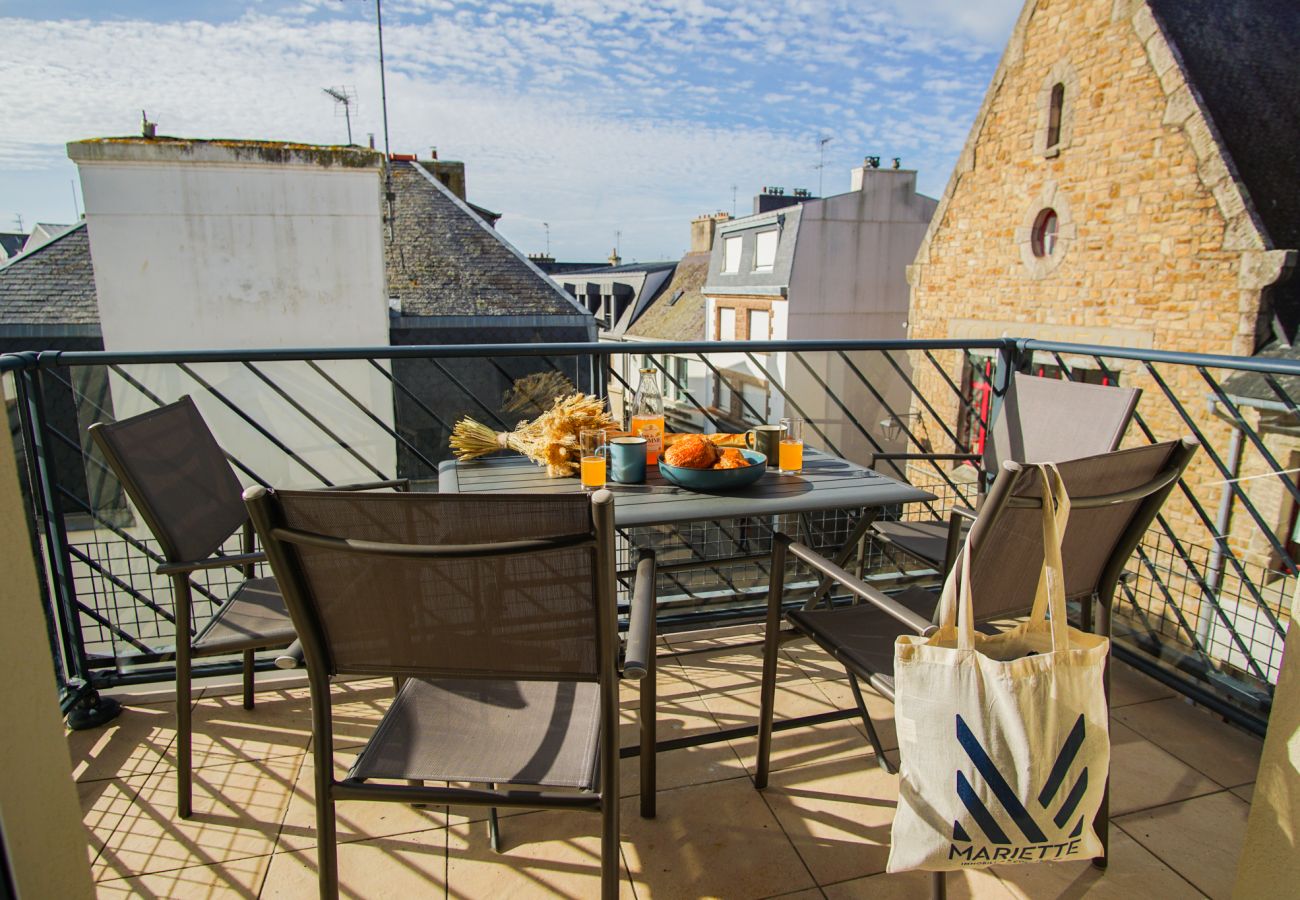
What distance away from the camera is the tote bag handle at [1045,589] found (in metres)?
1.26

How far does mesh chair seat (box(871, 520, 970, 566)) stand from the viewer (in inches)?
95.4

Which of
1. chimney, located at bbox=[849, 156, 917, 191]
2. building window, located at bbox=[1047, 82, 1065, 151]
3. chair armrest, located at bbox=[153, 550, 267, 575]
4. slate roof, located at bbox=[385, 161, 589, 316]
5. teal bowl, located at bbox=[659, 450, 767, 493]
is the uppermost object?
chimney, located at bbox=[849, 156, 917, 191]

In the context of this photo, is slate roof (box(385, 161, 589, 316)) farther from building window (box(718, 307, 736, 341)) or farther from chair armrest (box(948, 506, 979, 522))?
chair armrest (box(948, 506, 979, 522))

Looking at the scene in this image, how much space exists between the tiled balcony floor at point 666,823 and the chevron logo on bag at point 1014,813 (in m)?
0.49

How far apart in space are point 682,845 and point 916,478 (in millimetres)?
10550

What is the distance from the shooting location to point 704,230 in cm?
2416

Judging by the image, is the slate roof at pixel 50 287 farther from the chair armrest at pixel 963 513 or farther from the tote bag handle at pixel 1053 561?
the tote bag handle at pixel 1053 561

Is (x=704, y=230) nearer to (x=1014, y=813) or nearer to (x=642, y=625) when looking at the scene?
(x=642, y=625)

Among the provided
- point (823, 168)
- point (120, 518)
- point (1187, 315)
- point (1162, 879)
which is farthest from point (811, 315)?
point (1162, 879)

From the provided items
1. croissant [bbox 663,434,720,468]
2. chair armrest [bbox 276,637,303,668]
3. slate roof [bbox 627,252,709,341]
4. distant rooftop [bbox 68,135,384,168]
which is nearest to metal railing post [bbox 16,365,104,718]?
chair armrest [bbox 276,637,303,668]

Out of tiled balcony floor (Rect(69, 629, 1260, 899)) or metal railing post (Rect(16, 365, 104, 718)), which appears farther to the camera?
metal railing post (Rect(16, 365, 104, 718))

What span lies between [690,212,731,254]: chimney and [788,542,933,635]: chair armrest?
22648 millimetres

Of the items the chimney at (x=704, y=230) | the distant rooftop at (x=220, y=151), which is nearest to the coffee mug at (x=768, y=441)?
the distant rooftop at (x=220, y=151)

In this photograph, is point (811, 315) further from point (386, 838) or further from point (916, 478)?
point (386, 838)
